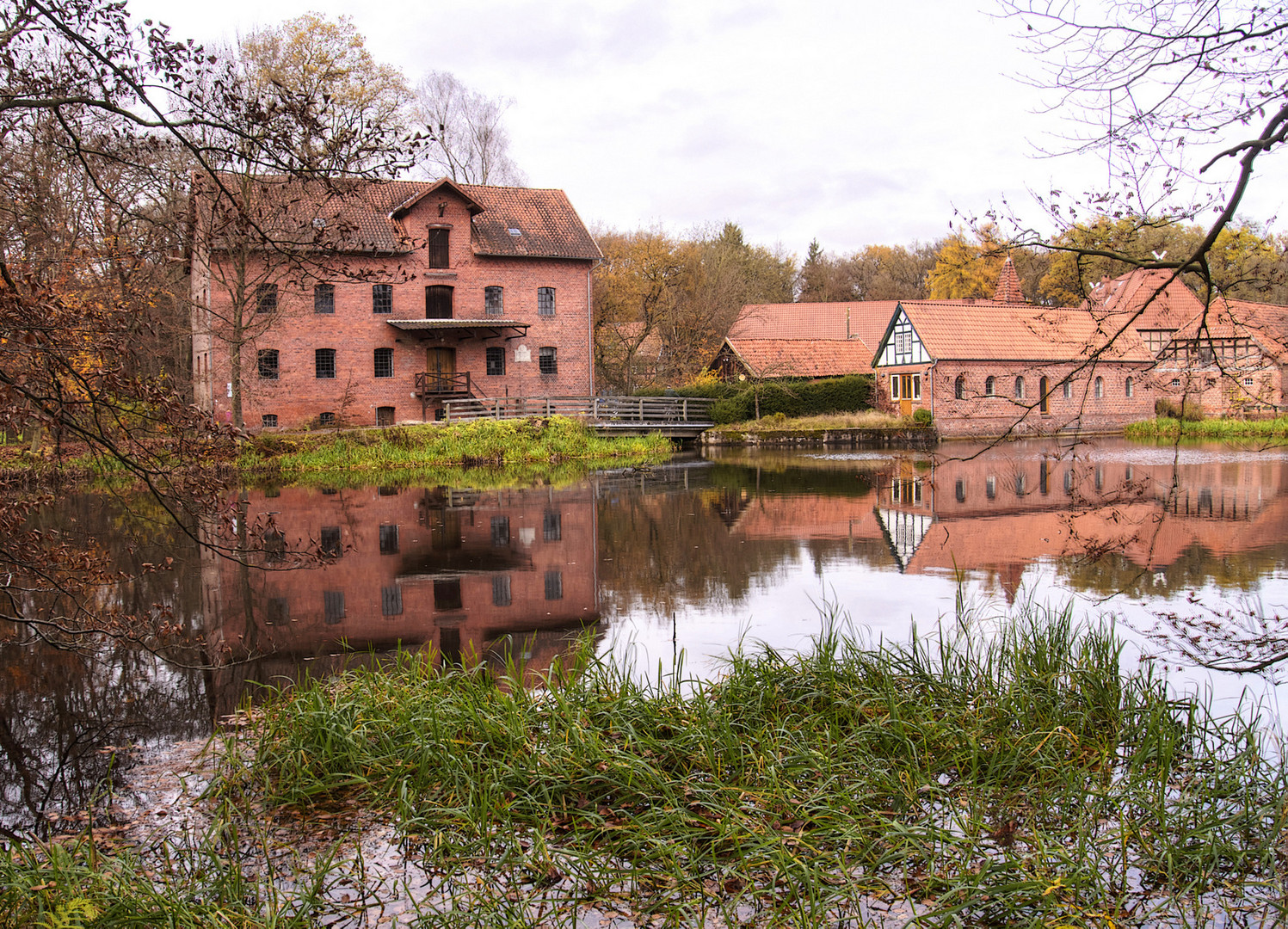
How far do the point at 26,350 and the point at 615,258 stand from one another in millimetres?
41176

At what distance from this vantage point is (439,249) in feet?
108

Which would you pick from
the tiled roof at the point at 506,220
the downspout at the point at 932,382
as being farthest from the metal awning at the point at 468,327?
the downspout at the point at 932,382

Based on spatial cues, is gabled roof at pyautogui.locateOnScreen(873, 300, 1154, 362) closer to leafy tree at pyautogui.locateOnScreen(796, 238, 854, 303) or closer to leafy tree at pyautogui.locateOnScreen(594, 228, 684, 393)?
leafy tree at pyautogui.locateOnScreen(594, 228, 684, 393)

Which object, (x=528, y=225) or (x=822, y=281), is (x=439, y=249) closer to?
(x=528, y=225)

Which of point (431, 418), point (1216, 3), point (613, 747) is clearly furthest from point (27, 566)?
point (431, 418)

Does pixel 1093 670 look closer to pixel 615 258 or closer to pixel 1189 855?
pixel 1189 855

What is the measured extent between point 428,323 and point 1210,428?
2680 centimetres

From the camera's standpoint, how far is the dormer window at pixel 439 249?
108ft

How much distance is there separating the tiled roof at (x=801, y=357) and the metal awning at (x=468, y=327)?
438 inches

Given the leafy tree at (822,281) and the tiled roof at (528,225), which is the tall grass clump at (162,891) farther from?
the leafy tree at (822,281)

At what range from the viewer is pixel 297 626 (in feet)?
27.1

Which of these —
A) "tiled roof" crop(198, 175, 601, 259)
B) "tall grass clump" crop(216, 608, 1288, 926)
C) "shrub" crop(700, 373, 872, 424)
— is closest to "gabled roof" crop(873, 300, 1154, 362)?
"shrub" crop(700, 373, 872, 424)

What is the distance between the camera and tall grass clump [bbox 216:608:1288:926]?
131 inches

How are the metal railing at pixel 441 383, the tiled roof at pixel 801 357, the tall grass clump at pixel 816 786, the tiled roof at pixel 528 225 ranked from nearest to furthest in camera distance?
the tall grass clump at pixel 816 786
the metal railing at pixel 441 383
the tiled roof at pixel 528 225
the tiled roof at pixel 801 357
